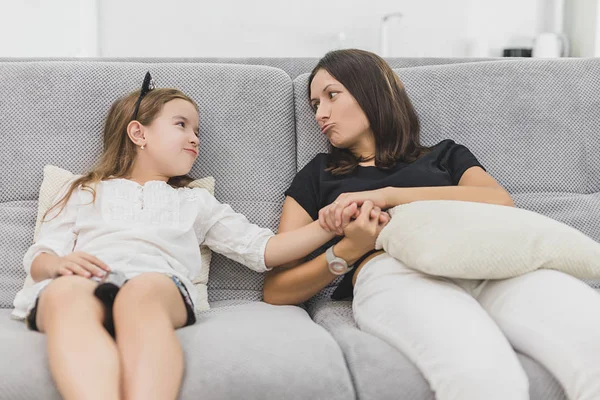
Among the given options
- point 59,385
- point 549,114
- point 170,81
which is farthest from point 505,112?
point 59,385

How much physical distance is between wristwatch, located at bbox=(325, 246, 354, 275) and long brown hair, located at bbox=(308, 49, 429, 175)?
10.2 inches

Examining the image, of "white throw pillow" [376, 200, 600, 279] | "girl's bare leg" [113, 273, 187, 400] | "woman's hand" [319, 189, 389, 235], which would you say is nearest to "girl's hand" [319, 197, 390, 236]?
"woman's hand" [319, 189, 389, 235]

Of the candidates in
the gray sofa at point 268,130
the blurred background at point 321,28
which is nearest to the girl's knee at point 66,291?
the gray sofa at point 268,130

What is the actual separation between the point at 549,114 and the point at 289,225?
73 cm

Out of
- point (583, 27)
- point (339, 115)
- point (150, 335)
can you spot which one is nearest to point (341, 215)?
point (339, 115)

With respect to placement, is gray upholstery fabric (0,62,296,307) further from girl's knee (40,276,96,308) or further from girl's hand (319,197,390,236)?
girl's knee (40,276,96,308)

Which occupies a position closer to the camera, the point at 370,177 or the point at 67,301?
the point at 67,301

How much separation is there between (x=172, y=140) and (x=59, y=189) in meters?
0.27

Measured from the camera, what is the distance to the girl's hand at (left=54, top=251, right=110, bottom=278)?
51.4 inches

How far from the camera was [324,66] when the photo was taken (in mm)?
1761

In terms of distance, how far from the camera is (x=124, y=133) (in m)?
1.65

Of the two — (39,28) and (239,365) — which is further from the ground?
(39,28)

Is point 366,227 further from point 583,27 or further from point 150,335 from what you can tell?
point 583,27

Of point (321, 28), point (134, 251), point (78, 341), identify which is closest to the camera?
point (78, 341)
